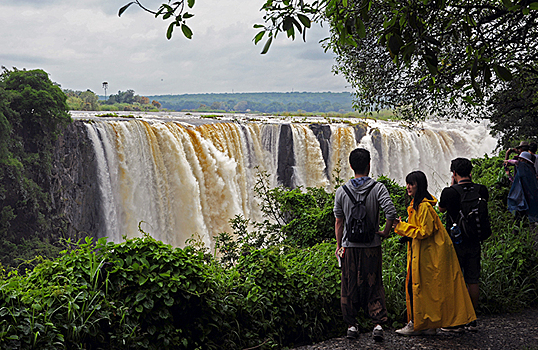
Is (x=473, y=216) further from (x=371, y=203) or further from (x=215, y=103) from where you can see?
(x=215, y=103)

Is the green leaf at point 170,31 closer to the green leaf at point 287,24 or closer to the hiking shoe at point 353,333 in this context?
the green leaf at point 287,24

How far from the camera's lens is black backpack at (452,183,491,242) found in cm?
368

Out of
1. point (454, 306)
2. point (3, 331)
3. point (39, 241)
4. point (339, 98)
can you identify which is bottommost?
point (39, 241)

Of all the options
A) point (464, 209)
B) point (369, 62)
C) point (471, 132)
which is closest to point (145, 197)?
point (369, 62)

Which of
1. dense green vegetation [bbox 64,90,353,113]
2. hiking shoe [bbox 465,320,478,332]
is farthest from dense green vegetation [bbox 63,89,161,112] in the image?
hiking shoe [bbox 465,320,478,332]

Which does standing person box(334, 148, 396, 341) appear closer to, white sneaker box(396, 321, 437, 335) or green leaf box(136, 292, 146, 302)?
white sneaker box(396, 321, 437, 335)

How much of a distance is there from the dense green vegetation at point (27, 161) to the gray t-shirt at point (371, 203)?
14.0m

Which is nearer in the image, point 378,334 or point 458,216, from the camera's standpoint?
point 378,334

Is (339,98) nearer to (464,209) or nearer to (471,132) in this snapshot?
(471,132)

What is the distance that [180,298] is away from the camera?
3053 mm

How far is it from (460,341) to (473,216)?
3.40 feet

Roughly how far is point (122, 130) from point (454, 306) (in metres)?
13.7

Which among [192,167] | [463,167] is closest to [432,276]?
[463,167]

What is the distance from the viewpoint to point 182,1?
2.65m
